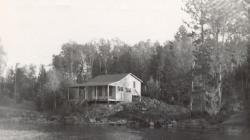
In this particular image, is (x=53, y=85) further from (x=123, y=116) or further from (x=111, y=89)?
(x=123, y=116)

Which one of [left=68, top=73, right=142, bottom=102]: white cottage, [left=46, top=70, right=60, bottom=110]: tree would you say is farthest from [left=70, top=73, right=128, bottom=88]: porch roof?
[left=46, top=70, right=60, bottom=110]: tree

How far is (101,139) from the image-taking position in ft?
84.1

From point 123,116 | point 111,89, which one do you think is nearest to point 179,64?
point 111,89

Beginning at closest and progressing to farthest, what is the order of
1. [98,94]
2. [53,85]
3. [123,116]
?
[123,116], [98,94], [53,85]

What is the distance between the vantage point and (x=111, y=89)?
54.1 meters

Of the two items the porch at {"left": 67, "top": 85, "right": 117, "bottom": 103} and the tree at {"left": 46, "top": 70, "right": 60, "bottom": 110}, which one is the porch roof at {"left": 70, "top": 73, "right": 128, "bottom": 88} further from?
the tree at {"left": 46, "top": 70, "right": 60, "bottom": 110}

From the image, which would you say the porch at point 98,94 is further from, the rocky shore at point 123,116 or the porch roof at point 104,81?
the rocky shore at point 123,116

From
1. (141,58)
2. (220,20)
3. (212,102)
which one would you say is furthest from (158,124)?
(141,58)

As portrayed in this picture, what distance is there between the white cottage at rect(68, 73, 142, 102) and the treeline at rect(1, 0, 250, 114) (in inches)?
144

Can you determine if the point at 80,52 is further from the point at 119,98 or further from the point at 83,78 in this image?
the point at 119,98

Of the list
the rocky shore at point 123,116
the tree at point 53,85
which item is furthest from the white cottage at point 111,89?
the rocky shore at point 123,116

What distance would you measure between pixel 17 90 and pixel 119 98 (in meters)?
31.6

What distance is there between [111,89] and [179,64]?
12.9 m

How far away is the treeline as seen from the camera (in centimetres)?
4103
